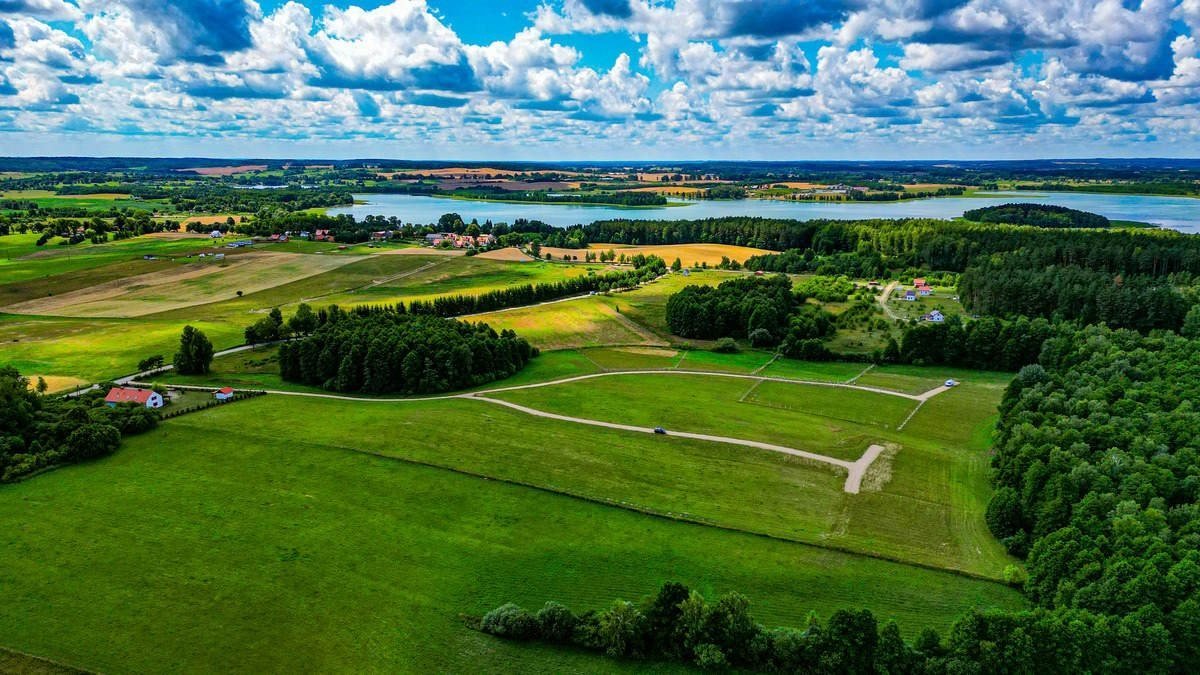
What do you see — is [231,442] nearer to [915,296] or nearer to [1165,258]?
[915,296]

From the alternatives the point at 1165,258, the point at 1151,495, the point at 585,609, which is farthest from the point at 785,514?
the point at 1165,258

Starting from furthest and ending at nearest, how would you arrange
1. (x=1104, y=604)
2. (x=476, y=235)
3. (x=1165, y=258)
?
(x=476, y=235)
(x=1165, y=258)
(x=1104, y=604)

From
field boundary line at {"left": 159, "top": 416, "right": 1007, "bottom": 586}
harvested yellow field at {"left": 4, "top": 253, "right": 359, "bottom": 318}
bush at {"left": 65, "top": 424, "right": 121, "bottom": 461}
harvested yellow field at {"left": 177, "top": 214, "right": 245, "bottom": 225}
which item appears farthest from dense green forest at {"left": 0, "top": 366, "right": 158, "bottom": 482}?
harvested yellow field at {"left": 177, "top": 214, "right": 245, "bottom": 225}

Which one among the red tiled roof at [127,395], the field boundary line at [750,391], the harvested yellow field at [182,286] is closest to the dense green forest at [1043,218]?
the field boundary line at [750,391]

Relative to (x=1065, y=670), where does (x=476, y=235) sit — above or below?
above

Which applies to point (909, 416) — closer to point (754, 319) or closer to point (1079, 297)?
point (754, 319)
